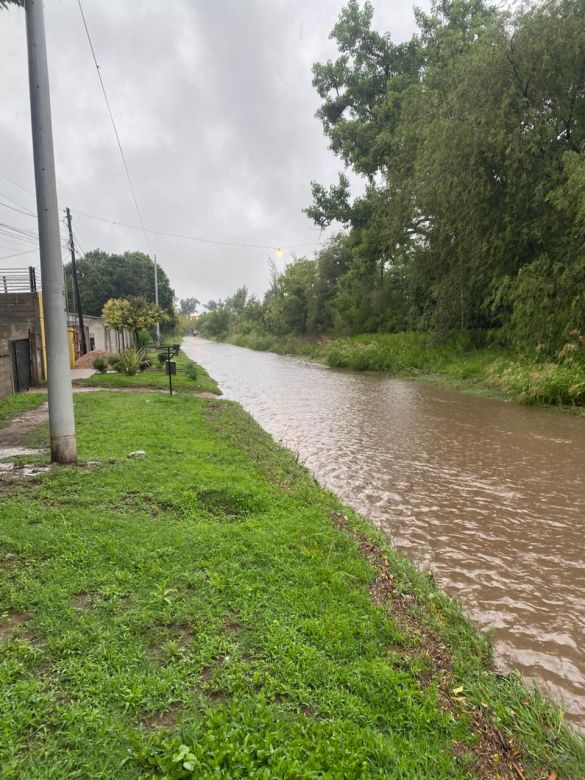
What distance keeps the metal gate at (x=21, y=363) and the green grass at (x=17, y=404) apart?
94cm

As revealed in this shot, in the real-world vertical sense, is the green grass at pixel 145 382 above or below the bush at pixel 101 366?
below

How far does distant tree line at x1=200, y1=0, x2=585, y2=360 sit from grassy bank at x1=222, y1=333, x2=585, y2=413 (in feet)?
3.43

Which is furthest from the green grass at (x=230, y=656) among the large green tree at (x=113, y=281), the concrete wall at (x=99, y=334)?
the large green tree at (x=113, y=281)

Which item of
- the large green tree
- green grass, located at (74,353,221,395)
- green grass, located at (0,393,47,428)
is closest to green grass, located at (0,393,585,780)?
green grass, located at (0,393,47,428)

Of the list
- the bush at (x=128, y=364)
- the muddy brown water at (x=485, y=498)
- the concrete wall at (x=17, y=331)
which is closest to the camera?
the muddy brown water at (x=485, y=498)

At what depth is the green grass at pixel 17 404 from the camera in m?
9.12

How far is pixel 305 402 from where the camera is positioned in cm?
1403

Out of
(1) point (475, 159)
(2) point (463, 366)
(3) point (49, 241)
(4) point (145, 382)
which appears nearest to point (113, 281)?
(4) point (145, 382)

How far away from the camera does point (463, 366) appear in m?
18.4

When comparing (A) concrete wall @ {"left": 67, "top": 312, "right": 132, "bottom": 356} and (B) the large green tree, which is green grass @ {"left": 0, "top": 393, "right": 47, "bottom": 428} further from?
(B) the large green tree

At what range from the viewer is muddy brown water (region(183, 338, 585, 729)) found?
10.8 ft

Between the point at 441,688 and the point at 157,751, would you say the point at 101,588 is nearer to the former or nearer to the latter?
the point at 157,751

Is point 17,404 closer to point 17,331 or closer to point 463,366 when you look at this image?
point 17,331

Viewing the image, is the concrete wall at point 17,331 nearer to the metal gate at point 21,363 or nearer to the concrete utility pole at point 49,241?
the metal gate at point 21,363
